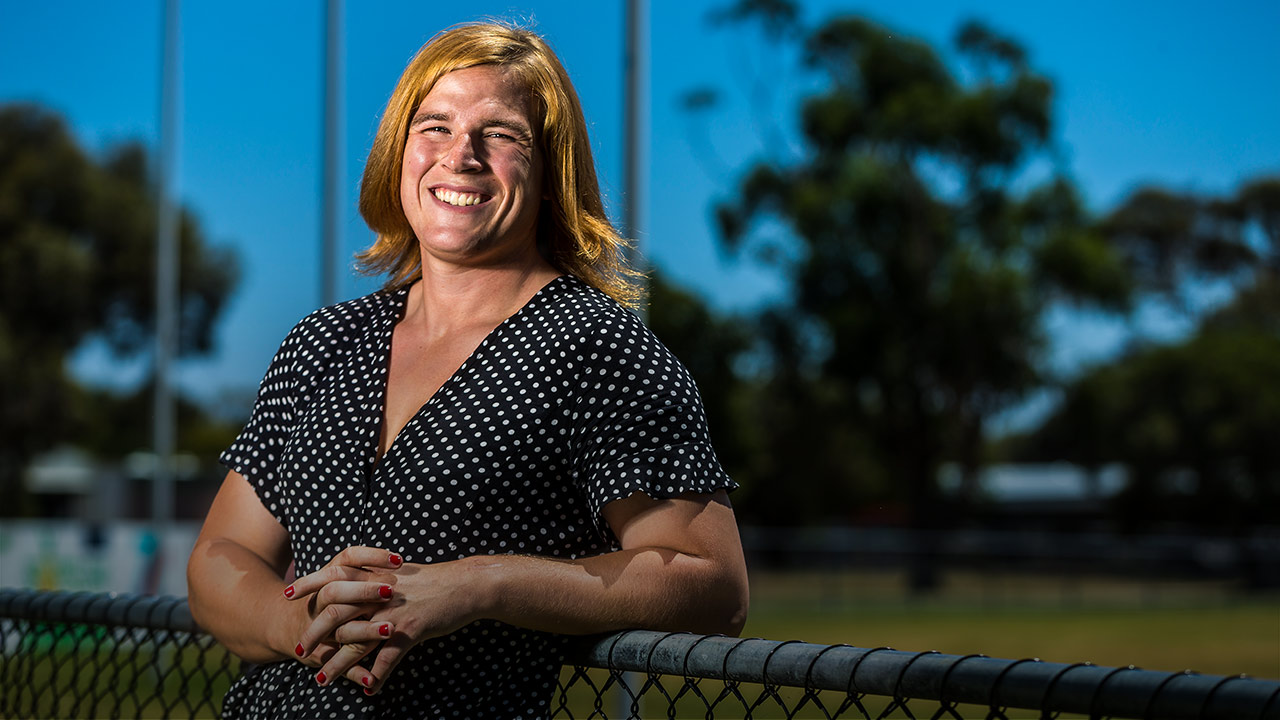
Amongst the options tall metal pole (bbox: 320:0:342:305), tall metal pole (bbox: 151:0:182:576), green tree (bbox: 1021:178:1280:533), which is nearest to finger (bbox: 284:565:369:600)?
tall metal pole (bbox: 320:0:342:305)

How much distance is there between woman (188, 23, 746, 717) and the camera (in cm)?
156

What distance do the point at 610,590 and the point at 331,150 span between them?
7.45 metres

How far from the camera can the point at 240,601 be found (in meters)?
1.77

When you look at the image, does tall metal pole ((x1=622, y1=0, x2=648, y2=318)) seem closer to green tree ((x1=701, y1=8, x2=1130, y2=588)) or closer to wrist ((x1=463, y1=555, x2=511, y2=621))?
wrist ((x1=463, y1=555, x2=511, y2=621))

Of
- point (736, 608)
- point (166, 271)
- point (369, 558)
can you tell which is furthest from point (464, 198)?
point (166, 271)

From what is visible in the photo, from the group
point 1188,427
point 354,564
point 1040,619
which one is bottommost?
point 1040,619

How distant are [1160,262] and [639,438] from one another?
52.9m

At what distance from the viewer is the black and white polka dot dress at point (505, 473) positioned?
161 cm

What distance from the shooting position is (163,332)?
14656mm

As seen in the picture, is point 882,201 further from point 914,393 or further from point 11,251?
point 11,251

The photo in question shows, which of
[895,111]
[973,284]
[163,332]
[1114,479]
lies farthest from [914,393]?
[163,332]

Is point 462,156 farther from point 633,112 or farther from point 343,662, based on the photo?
point 633,112

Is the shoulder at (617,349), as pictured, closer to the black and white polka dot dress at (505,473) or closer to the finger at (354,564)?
the black and white polka dot dress at (505,473)

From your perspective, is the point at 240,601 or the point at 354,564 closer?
the point at 354,564
